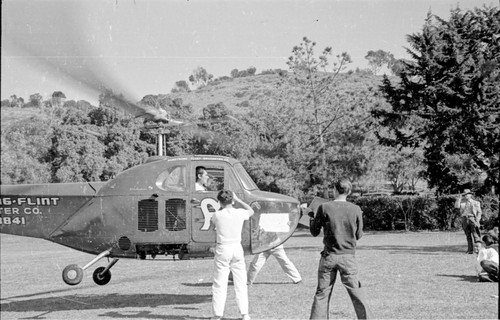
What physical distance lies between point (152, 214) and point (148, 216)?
0.09 m

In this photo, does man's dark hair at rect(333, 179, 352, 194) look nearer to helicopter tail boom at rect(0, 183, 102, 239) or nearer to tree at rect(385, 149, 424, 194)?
helicopter tail boom at rect(0, 183, 102, 239)

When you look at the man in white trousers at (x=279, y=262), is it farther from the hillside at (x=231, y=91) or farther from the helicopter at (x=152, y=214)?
the hillside at (x=231, y=91)

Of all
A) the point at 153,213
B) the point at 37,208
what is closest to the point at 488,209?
the point at 153,213

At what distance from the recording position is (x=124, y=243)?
39.8ft

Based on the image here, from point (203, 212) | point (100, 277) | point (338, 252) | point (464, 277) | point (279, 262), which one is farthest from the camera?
point (464, 277)

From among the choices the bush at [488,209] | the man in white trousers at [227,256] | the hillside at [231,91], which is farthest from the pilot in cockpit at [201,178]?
the hillside at [231,91]

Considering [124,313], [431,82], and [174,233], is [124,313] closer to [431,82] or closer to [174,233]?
[174,233]

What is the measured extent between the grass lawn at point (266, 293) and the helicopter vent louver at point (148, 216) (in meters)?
1.54

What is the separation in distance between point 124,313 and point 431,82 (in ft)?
91.3

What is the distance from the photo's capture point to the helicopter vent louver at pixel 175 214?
39.1 ft

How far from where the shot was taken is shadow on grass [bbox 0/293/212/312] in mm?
12930

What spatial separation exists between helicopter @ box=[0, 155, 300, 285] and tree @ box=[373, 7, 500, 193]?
17.9 m

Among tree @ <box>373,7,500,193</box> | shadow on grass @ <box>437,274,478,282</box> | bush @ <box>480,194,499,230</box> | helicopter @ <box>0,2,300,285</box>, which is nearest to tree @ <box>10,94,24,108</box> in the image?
helicopter @ <box>0,2,300,285</box>

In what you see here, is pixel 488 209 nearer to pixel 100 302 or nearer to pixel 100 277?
pixel 100 302
